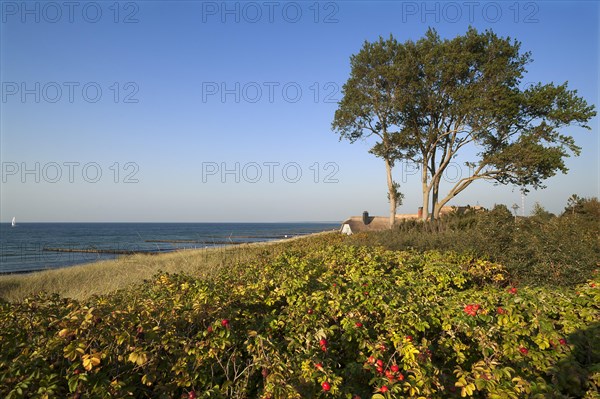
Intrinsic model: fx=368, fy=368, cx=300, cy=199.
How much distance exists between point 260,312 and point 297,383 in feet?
4.68

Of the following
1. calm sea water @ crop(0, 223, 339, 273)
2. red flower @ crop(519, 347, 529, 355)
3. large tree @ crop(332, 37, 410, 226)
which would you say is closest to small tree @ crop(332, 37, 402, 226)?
large tree @ crop(332, 37, 410, 226)

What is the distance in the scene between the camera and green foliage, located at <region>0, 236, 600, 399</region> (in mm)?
2607

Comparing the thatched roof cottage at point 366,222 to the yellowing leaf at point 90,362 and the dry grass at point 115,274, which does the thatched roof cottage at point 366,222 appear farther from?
the yellowing leaf at point 90,362

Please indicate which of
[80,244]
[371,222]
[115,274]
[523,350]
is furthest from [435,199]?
[80,244]

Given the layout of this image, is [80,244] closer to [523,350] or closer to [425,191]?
[425,191]

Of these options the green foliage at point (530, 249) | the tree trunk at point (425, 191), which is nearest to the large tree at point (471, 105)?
the tree trunk at point (425, 191)

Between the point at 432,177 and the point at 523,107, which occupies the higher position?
the point at 523,107

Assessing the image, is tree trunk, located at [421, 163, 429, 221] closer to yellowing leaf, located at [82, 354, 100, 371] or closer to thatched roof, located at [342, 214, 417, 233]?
thatched roof, located at [342, 214, 417, 233]

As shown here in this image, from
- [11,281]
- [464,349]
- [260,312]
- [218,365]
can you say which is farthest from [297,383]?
[11,281]

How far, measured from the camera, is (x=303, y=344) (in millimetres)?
3281

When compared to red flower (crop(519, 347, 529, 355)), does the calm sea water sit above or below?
below

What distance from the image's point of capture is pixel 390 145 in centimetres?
2188

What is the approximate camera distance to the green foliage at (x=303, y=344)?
2607mm

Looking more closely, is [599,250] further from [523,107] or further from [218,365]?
[523,107]
